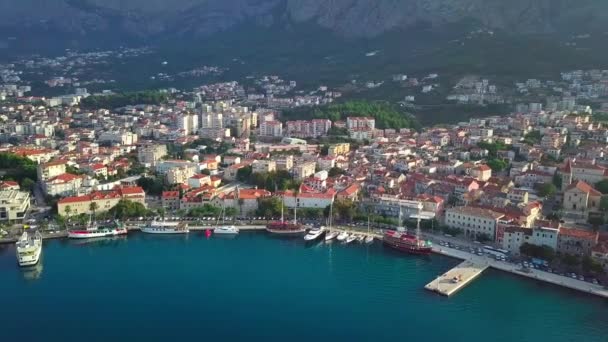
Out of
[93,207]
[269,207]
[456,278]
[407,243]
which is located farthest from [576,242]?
[93,207]

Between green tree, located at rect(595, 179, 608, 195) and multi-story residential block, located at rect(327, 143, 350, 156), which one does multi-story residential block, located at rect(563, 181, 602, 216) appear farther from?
multi-story residential block, located at rect(327, 143, 350, 156)

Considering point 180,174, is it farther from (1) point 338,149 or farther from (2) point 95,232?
(1) point 338,149

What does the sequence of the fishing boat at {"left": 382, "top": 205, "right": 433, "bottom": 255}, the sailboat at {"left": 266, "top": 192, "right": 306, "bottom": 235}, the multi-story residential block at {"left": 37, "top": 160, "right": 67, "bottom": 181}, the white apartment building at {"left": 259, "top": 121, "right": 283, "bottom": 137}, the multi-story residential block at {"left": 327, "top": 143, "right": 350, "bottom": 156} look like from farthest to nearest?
the white apartment building at {"left": 259, "top": 121, "right": 283, "bottom": 137} → the multi-story residential block at {"left": 327, "top": 143, "right": 350, "bottom": 156} → the multi-story residential block at {"left": 37, "top": 160, "right": 67, "bottom": 181} → the sailboat at {"left": 266, "top": 192, "right": 306, "bottom": 235} → the fishing boat at {"left": 382, "top": 205, "right": 433, "bottom": 255}

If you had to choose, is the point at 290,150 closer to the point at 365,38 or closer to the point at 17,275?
the point at 17,275

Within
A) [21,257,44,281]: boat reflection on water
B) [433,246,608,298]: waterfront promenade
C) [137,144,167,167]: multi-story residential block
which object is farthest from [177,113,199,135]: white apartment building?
[433,246,608,298]: waterfront promenade

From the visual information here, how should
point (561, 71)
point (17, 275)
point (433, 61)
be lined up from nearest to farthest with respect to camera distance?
point (17, 275), point (561, 71), point (433, 61)

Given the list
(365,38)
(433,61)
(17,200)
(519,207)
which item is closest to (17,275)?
(17,200)
